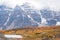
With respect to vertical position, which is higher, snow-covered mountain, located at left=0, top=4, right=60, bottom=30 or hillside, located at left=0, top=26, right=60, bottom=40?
snow-covered mountain, located at left=0, top=4, right=60, bottom=30

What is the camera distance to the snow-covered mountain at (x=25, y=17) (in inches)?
223

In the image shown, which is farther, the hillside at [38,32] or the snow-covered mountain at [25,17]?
the snow-covered mountain at [25,17]

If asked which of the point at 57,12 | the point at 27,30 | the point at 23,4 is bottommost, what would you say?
the point at 27,30

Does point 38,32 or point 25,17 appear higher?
point 25,17

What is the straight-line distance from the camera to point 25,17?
18.8 ft

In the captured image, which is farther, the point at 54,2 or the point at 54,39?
the point at 54,2

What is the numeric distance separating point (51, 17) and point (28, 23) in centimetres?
73

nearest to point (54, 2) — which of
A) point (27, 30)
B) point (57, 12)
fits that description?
point (57, 12)

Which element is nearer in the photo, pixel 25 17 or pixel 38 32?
pixel 38 32

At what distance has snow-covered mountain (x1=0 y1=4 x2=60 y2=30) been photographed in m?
5.66

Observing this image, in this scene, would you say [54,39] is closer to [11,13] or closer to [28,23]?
[28,23]

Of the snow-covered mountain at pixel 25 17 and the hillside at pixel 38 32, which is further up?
the snow-covered mountain at pixel 25 17

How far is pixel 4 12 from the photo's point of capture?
576 cm

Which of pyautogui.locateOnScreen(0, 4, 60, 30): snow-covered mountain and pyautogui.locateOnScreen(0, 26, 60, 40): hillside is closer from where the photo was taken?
pyautogui.locateOnScreen(0, 26, 60, 40): hillside
